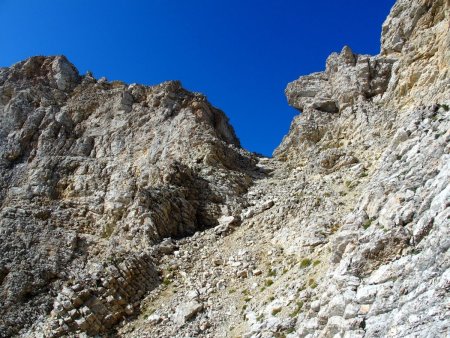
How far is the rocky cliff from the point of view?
1492 cm

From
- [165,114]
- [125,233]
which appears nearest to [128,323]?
[125,233]

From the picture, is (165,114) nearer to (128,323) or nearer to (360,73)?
(360,73)

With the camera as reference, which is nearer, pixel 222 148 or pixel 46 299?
pixel 46 299

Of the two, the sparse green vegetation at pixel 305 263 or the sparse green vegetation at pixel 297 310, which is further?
the sparse green vegetation at pixel 305 263

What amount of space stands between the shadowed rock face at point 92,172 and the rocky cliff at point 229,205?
6.4 inches

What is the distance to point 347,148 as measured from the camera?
3556 centimetres

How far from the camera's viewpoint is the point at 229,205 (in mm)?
35906

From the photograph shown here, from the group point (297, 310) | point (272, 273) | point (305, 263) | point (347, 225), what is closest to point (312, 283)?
point (297, 310)

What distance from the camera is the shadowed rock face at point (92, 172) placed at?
31.2 m

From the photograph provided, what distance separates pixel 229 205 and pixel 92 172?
12.9 metres

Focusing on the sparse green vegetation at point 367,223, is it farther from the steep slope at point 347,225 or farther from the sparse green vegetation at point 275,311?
the sparse green vegetation at point 275,311

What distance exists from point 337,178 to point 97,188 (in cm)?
1928

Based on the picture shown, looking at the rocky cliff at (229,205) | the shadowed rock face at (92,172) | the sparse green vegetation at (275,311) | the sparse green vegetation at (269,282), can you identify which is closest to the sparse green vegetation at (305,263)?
the rocky cliff at (229,205)

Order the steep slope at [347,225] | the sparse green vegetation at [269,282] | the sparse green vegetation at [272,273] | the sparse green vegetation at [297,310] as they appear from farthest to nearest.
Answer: the sparse green vegetation at [272,273] → the sparse green vegetation at [269,282] → the sparse green vegetation at [297,310] → the steep slope at [347,225]
